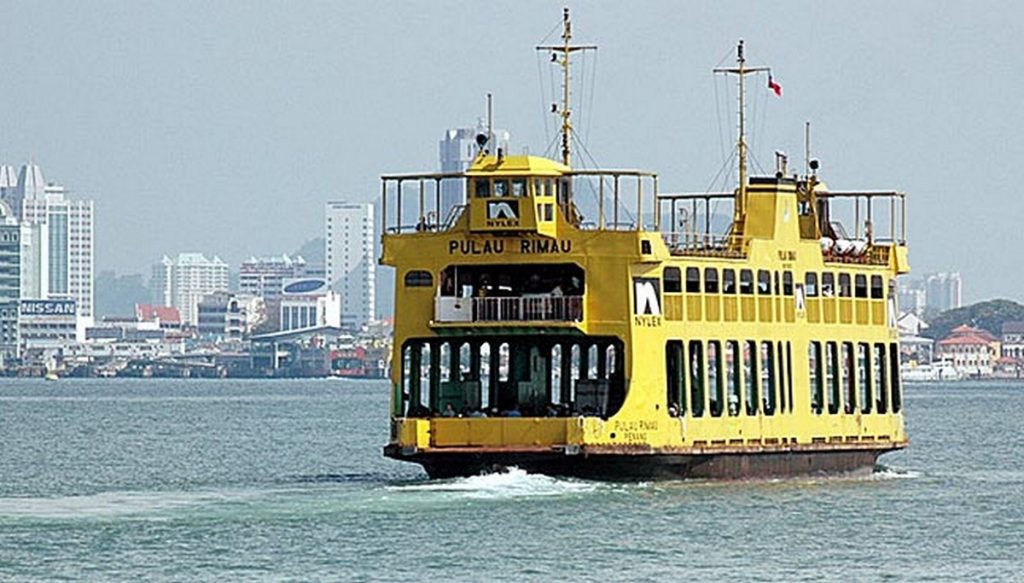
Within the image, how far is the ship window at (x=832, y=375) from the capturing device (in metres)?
58.5

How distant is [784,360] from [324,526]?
43.7 feet

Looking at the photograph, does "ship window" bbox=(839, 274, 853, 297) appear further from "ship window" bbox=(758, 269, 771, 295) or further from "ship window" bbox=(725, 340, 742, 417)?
"ship window" bbox=(725, 340, 742, 417)

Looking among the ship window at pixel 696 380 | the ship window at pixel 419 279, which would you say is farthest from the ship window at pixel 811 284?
the ship window at pixel 419 279

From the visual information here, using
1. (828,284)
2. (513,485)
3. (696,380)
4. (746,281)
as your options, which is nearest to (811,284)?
(828,284)

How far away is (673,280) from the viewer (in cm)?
5275

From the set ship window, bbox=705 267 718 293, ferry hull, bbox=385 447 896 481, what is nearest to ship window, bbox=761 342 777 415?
ferry hull, bbox=385 447 896 481

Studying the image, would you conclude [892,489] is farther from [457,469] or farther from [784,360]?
[457,469]

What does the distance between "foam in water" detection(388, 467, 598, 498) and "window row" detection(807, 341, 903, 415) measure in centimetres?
852

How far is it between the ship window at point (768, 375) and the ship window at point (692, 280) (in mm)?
2872

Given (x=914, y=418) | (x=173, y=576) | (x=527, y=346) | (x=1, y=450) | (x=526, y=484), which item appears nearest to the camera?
(x=173, y=576)

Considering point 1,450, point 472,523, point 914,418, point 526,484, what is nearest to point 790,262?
point 526,484

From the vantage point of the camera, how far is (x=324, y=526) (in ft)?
152

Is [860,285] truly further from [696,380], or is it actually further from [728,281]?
[696,380]

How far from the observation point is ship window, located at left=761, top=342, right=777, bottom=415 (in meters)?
56.0
